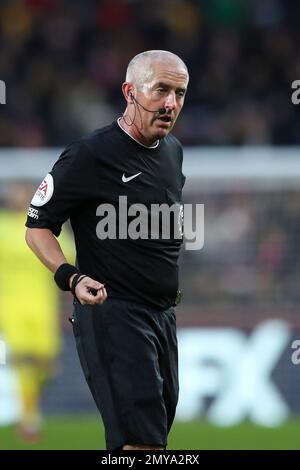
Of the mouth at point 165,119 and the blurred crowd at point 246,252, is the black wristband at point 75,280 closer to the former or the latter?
the mouth at point 165,119

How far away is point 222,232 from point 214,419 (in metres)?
1.96

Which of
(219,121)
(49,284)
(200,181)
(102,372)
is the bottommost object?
(102,372)

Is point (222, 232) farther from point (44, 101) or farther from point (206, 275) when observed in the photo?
point (44, 101)

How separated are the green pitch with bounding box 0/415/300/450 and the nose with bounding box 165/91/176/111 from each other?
435cm

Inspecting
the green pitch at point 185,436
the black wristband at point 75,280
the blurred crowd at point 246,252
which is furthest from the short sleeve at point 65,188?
the blurred crowd at point 246,252

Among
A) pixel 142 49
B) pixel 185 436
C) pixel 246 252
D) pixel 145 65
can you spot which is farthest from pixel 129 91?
pixel 142 49

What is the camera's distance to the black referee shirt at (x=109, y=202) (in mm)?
6012

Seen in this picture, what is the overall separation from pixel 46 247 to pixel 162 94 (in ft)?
2.94

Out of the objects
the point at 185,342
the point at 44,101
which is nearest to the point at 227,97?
the point at 44,101

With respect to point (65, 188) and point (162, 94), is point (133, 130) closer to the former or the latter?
point (162, 94)

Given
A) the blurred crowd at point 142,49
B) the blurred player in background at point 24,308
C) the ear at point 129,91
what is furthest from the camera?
the blurred crowd at point 142,49

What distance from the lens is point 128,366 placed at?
234 inches

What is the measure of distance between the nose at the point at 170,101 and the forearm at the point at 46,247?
31.8 inches

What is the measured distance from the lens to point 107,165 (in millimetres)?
6070
